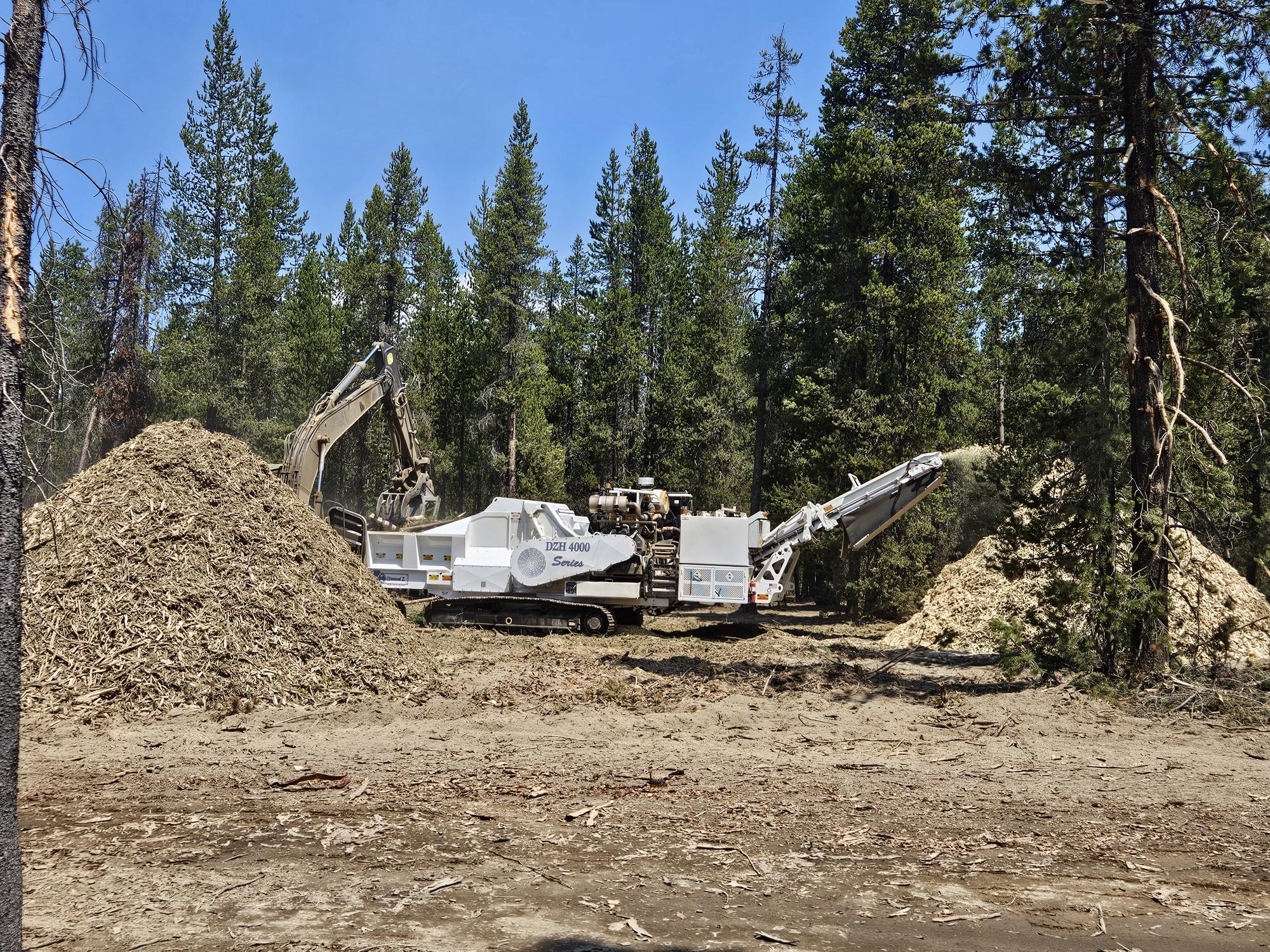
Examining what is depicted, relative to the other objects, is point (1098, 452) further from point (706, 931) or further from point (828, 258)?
point (828, 258)

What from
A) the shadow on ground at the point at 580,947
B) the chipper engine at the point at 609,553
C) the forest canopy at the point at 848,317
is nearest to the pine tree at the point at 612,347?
the forest canopy at the point at 848,317

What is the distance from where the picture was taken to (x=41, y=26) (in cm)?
392

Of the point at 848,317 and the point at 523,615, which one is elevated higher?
the point at 848,317

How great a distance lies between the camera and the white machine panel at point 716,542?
15.9m

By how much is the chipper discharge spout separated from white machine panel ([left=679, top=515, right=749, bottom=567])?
45cm

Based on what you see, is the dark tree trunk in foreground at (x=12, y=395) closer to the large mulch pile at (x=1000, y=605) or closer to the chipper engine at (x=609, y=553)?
the large mulch pile at (x=1000, y=605)

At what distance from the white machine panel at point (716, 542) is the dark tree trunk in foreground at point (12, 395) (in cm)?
1266

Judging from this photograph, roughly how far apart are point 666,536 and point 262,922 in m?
12.9

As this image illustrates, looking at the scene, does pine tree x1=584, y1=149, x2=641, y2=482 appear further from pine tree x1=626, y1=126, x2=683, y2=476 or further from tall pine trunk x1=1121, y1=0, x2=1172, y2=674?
tall pine trunk x1=1121, y1=0, x2=1172, y2=674

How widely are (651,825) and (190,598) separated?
6.14m

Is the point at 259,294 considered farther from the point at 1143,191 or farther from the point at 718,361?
the point at 1143,191

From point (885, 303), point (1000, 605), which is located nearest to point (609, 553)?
point (1000, 605)

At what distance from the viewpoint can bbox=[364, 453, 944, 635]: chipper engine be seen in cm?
1595

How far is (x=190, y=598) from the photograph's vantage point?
9.91 meters
